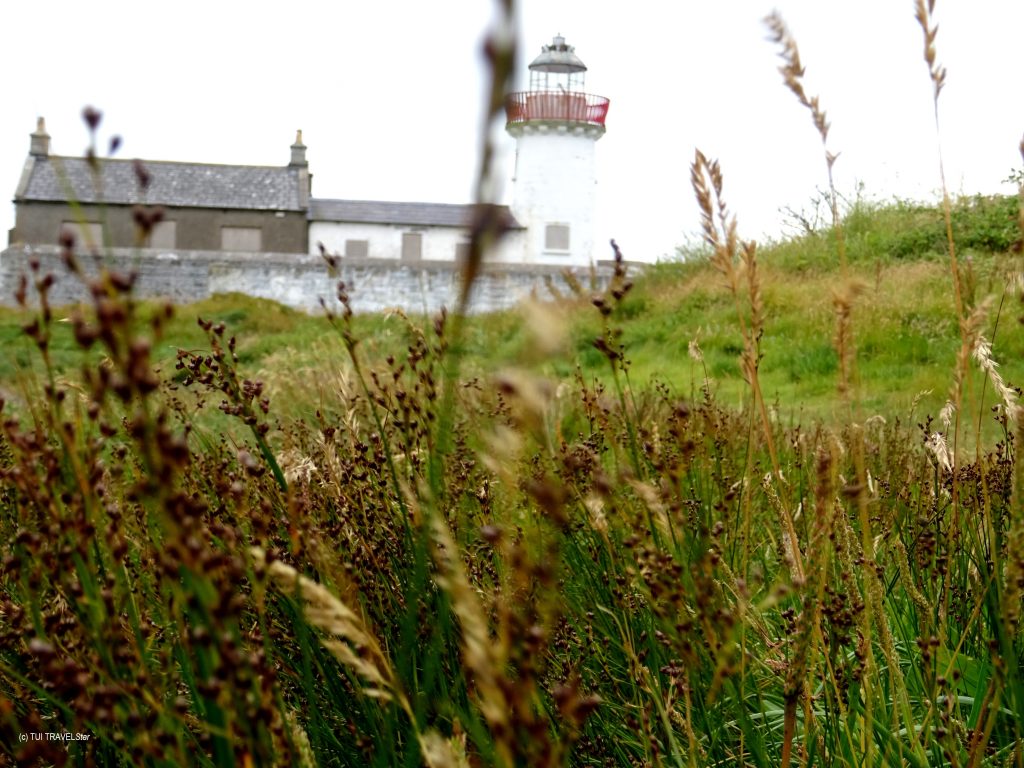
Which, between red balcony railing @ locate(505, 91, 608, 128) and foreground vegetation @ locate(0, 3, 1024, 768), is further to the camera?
red balcony railing @ locate(505, 91, 608, 128)

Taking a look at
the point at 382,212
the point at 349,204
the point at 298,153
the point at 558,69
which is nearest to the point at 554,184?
the point at 558,69

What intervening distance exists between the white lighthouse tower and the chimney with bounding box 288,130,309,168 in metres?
7.28

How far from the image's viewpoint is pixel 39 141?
113 feet

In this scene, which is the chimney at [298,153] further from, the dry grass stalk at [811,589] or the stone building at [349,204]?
the dry grass stalk at [811,589]

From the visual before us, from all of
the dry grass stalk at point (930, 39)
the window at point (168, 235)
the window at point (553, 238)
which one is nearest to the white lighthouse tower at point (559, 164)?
the window at point (553, 238)

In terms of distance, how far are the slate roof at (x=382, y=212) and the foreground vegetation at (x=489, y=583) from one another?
3029cm

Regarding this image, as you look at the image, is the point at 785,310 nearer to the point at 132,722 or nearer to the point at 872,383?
the point at 872,383

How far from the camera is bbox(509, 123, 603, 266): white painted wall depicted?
106ft

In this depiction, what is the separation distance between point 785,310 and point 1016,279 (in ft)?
42.1

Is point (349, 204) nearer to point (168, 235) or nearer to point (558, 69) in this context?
point (168, 235)

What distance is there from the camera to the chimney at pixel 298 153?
113ft

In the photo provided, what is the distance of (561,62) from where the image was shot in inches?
1265

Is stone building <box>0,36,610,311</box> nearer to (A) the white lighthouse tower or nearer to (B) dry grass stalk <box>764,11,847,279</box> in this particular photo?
(A) the white lighthouse tower

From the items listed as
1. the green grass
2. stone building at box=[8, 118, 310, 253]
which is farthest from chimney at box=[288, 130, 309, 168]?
the green grass
